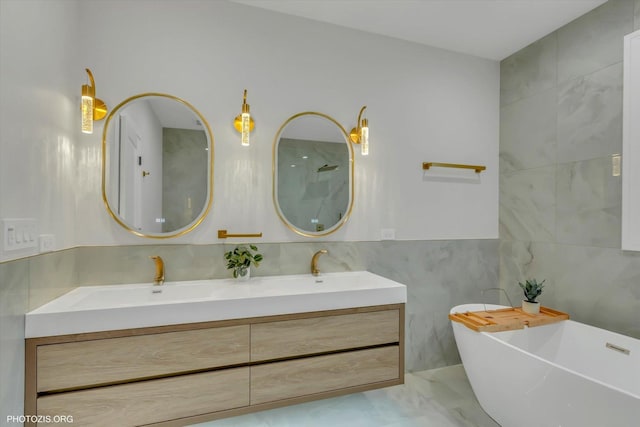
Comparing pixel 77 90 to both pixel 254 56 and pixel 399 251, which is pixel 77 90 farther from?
pixel 399 251

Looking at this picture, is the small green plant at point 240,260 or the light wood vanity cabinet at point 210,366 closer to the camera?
the light wood vanity cabinet at point 210,366

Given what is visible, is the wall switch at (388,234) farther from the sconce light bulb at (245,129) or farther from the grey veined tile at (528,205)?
the sconce light bulb at (245,129)

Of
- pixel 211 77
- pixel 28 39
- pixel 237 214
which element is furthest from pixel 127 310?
pixel 211 77

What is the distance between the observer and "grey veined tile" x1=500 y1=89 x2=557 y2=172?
256cm

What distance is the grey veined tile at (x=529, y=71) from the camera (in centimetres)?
257

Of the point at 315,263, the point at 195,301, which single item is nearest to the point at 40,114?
the point at 195,301

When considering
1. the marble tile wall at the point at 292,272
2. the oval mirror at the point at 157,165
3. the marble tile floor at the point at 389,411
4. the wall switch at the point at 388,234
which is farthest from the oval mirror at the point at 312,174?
the marble tile floor at the point at 389,411

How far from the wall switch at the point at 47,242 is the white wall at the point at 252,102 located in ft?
0.19

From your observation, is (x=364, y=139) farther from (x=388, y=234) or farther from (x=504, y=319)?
(x=504, y=319)

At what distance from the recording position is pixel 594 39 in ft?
7.44

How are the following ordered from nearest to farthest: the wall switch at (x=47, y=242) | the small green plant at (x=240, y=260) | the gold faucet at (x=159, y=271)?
the wall switch at (x=47, y=242), the gold faucet at (x=159, y=271), the small green plant at (x=240, y=260)

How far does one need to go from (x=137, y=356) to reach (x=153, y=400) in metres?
0.23

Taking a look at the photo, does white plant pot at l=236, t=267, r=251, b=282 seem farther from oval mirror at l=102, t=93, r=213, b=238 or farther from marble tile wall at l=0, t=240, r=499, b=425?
oval mirror at l=102, t=93, r=213, b=238

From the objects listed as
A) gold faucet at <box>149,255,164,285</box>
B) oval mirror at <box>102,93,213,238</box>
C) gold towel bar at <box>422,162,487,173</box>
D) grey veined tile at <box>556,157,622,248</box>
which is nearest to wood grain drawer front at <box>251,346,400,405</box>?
gold faucet at <box>149,255,164,285</box>
